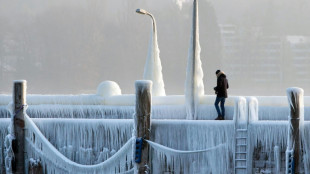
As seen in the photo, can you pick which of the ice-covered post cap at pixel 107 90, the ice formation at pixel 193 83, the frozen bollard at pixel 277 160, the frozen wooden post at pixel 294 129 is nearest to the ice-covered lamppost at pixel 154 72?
the ice-covered post cap at pixel 107 90

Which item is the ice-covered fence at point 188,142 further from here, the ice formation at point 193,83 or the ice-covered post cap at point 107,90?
the ice-covered post cap at point 107,90

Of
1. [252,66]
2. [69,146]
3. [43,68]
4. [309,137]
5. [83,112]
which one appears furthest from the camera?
[252,66]

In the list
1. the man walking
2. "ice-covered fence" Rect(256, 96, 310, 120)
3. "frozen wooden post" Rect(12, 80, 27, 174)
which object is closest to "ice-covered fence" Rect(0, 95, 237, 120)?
the man walking

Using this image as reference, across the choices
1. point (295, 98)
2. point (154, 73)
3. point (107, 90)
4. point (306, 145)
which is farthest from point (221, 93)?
point (107, 90)

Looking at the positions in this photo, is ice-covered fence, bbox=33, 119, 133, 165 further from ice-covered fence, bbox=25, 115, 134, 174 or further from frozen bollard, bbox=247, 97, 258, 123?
frozen bollard, bbox=247, 97, 258, 123

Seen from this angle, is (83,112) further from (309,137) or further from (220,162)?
(309,137)

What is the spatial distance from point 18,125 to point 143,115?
3166 mm

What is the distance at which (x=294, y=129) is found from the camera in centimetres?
1088

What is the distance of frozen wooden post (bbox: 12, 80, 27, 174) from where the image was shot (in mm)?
12258

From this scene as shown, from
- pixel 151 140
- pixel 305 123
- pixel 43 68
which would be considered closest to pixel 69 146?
pixel 151 140

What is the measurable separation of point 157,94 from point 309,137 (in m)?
5.22

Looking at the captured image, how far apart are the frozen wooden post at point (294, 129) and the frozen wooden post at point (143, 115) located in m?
2.98

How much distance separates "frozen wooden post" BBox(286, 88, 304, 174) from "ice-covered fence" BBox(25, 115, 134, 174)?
349 centimetres

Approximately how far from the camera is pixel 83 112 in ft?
47.1
